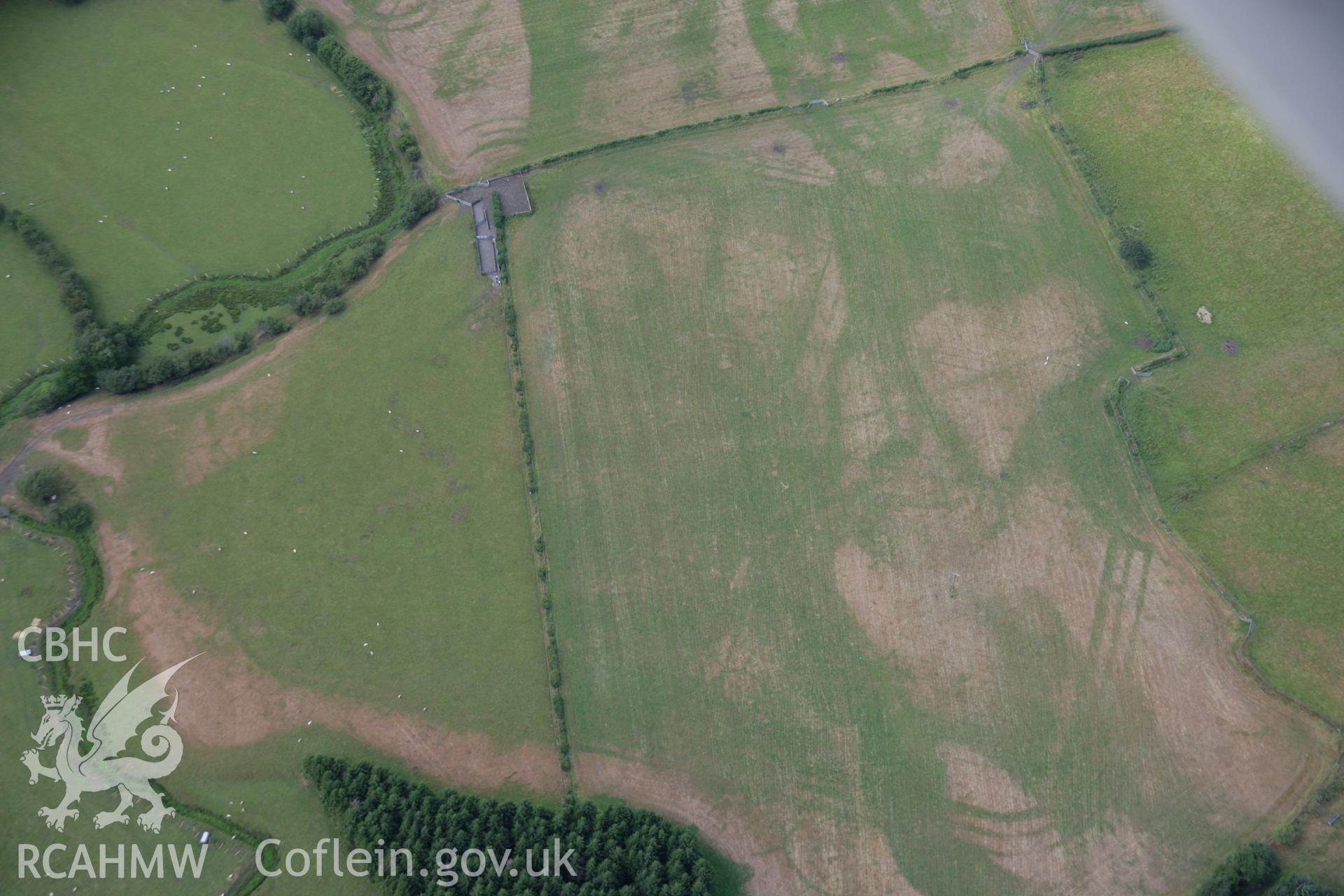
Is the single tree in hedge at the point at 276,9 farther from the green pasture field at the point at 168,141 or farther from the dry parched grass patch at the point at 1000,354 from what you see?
the dry parched grass patch at the point at 1000,354

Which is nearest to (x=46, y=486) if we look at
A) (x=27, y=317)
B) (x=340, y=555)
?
(x=27, y=317)

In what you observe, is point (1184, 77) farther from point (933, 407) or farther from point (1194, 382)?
point (933, 407)

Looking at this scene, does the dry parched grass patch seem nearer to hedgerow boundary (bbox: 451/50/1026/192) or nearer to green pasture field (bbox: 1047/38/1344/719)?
green pasture field (bbox: 1047/38/1344/719)

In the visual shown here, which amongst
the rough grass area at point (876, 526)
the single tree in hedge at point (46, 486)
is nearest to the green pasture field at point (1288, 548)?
the rough grass area at point (876, 526)

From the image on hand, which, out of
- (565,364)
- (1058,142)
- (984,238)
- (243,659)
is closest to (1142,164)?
(1058,142)

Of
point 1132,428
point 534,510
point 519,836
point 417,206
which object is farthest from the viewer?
point 417,206

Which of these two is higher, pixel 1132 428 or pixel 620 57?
pixel 620 57

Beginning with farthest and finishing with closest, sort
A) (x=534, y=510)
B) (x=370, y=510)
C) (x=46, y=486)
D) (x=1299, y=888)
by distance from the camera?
(x=370, y=510) → (x=534, y=510) → (x=46, y=486) → (x=1299, y=888)

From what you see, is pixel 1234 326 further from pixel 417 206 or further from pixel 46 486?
pixel 46 486
